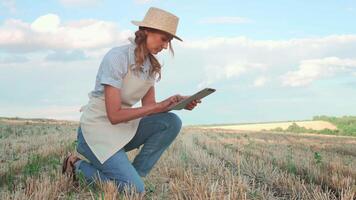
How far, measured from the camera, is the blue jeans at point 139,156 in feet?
15.8

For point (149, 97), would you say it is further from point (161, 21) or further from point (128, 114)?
point (161, 21)

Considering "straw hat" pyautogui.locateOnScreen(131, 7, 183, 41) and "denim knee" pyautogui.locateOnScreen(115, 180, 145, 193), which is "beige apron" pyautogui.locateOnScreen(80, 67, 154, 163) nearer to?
"denim knee" pyautogui.locateOnScreen(115, 180, 145, 193)

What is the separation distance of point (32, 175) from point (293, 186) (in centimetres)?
243

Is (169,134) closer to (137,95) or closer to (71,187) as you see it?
(137,95)

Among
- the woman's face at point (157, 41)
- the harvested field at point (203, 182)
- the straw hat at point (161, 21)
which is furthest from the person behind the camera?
the woman's face at point (157, 41)

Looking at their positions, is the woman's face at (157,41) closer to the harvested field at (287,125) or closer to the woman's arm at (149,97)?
the woman's arm at (149,97)

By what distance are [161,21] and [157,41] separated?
0.19m

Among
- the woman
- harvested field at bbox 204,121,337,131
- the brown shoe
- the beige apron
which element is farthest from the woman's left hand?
harvested field at bbox 204,121,337,131

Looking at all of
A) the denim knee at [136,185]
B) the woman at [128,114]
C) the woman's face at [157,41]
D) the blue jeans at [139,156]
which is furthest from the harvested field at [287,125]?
the woman's face at [157,41]

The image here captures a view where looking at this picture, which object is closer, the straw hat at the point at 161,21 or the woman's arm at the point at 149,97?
the straw hat at the point at 161,21

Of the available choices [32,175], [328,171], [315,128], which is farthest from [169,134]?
[315,128]

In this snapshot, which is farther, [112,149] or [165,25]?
[112,149]

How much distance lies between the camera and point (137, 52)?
4684 millimetres

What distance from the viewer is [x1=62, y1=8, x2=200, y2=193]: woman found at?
4629mm
